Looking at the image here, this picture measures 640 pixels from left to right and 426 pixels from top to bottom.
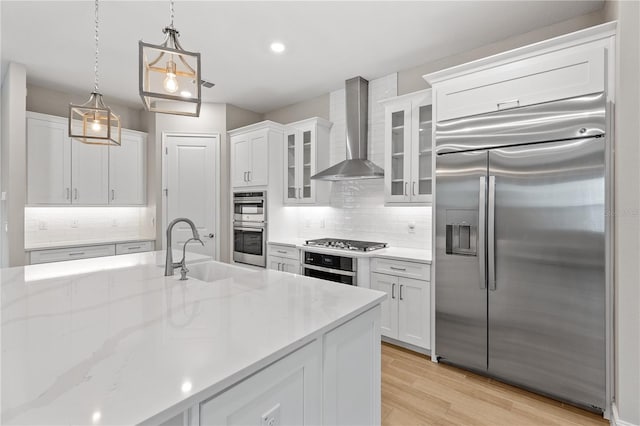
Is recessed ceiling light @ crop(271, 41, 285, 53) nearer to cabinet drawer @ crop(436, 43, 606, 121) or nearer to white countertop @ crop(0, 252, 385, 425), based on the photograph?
cabinet drawer @ crop(436, 43, 606, 121)

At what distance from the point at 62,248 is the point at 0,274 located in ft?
7.10

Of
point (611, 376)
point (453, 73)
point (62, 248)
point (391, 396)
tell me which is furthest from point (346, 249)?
point (62, 248)

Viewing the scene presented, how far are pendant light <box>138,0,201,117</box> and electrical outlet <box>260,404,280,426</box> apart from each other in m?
1.26

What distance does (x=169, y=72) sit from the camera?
1324mm

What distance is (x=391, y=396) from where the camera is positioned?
7.48 feet

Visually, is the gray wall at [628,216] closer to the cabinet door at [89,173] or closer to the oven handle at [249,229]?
the oven handle at [249,229]

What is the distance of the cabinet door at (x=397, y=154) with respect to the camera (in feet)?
10.6

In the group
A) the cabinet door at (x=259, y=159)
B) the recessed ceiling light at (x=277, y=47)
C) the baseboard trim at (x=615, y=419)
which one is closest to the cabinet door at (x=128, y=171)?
the cabinet door at (x=259, y=159)

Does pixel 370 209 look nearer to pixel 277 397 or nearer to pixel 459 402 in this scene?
pixel 459 402

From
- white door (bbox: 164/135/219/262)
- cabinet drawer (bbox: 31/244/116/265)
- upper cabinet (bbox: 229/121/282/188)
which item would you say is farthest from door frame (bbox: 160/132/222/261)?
cabinet drawer (bbox: 31/244/116/265)

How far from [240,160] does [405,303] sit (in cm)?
297

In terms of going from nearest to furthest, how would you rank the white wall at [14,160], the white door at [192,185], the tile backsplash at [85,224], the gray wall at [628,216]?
the gray wall at [628,216], the white wall at [14,160], the tile backsplash at [85,224], the white door at [192,185]

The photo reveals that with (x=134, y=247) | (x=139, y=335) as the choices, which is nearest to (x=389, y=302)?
(x=139, y=335)

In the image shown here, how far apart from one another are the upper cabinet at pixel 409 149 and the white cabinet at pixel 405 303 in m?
0.73
